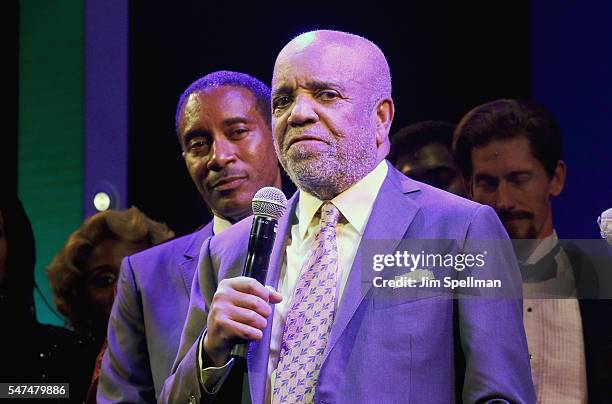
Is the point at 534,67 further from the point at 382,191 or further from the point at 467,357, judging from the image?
the point at 467,357

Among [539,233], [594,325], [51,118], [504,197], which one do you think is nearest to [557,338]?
[594,325]

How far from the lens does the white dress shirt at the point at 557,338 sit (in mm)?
2330

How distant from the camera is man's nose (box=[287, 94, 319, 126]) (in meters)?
2.13

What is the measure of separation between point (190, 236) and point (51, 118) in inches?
40.2

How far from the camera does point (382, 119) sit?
2.26 metres

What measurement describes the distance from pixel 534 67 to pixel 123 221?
1345 mm

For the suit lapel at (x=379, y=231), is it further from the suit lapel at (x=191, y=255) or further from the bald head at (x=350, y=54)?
the suit lapel at (x=191, y=255)

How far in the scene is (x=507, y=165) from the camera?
2.65 meters

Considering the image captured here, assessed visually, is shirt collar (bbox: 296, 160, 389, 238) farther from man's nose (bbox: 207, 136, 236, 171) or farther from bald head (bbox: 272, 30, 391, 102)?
man's nose (bbox: 207, 136, 236, 171)

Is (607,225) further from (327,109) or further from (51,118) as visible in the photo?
(51,118)

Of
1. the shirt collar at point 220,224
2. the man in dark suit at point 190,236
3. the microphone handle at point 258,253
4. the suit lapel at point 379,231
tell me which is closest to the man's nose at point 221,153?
the man in dark suit at point 190,236

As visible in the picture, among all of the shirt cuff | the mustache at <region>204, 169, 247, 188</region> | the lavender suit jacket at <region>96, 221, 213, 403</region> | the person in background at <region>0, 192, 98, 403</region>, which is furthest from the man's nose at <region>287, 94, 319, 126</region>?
the person in background at <region>0, 192, 98, 403</region>

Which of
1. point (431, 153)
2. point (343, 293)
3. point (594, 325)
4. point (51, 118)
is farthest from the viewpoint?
point (51, 118)

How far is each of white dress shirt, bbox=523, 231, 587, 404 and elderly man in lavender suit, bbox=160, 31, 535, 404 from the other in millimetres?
395
